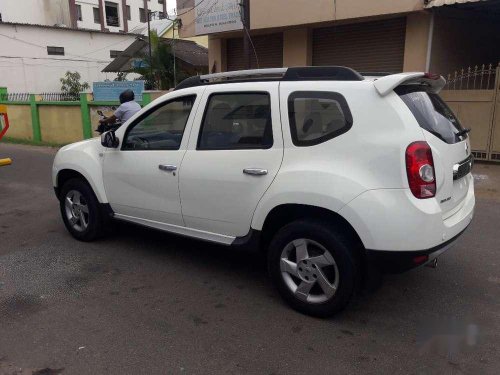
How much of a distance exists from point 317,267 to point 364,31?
989cm

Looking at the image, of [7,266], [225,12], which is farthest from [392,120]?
[225,12]

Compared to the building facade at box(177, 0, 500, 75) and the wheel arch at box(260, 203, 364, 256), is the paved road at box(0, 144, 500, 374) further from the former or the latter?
the building facade at box(177, 0, 500, 75)

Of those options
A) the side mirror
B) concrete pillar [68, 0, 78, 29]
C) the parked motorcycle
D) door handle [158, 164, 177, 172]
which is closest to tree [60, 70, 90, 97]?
concrete pillar [68, 0, 78, 29]

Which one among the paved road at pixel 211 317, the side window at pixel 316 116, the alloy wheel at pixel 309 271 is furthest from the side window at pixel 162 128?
the alloy wheel at pixel 309 271

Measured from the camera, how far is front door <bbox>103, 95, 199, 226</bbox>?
4129 mm

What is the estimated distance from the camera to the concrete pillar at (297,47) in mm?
12758

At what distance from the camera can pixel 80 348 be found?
3.10m

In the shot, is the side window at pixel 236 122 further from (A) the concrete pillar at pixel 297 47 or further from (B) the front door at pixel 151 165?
(A) the concrete pillar at pixel 297 47

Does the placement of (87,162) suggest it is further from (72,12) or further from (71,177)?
(72,12)

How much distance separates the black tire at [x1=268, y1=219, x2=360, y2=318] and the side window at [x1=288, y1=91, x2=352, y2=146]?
2.04 ft

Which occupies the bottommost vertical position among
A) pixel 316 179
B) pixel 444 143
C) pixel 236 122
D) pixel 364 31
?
pixel 316 179

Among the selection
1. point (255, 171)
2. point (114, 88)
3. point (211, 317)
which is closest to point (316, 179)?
point (255, 171)

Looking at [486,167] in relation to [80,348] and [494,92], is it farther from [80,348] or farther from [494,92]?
[80,348]

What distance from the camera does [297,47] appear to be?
42.5 feet
